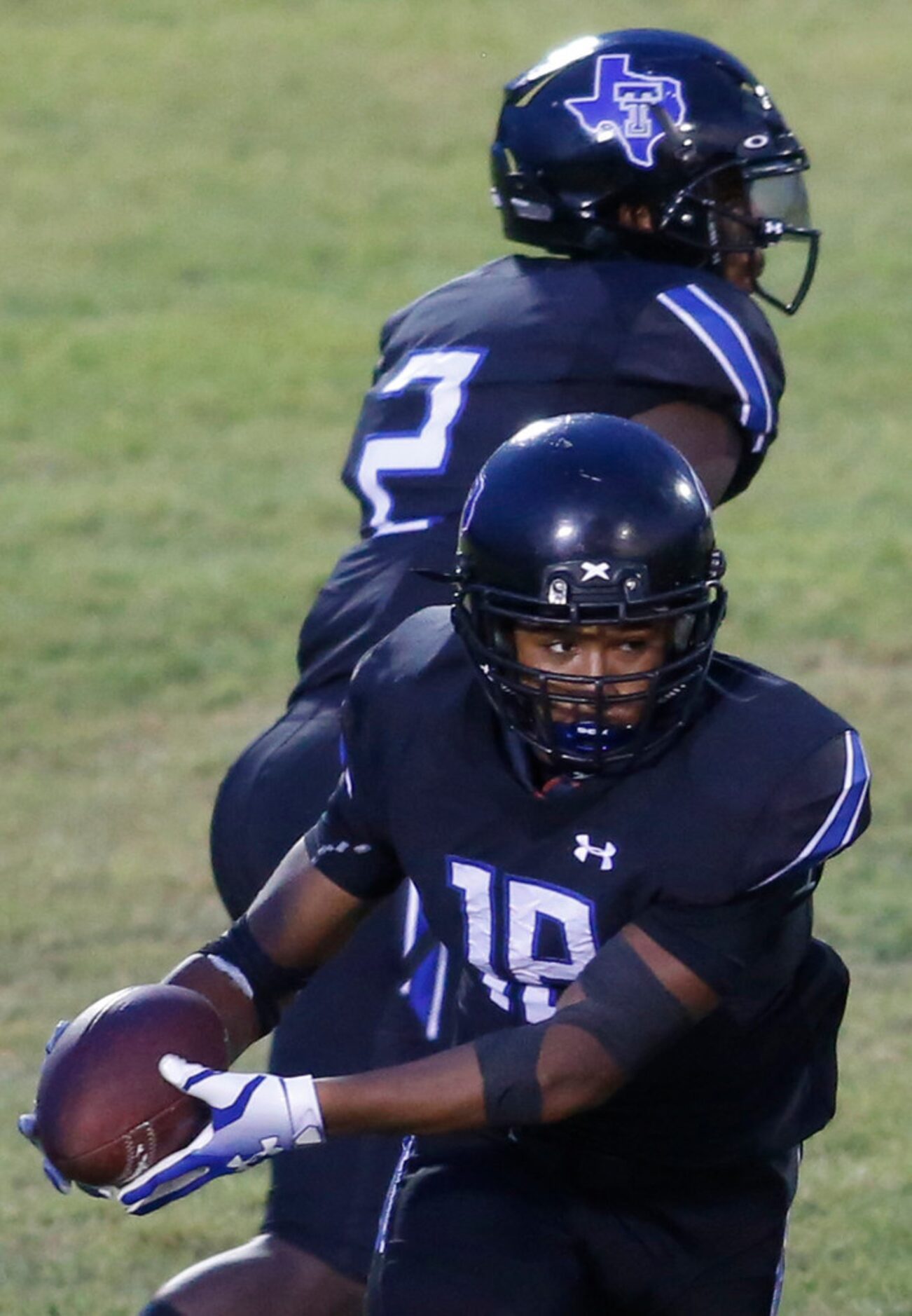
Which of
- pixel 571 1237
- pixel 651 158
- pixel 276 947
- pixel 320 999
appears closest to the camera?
pixel 571 1237

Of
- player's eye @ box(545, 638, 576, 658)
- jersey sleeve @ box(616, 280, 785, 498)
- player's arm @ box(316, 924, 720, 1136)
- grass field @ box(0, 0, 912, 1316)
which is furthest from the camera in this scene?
grass field @ box(0, 0, 912, 1316)

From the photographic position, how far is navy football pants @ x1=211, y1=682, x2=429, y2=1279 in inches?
149

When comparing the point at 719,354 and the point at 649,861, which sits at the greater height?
the point at 719,354

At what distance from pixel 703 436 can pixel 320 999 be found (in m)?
1.10

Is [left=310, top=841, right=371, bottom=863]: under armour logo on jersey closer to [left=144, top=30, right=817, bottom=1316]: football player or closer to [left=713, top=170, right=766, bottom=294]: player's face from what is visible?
[left=144, top=30, right=817, bottom=1316]: football player

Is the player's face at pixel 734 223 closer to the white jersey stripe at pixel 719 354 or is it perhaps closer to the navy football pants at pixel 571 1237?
the white jersey stripe at pixel 719 354

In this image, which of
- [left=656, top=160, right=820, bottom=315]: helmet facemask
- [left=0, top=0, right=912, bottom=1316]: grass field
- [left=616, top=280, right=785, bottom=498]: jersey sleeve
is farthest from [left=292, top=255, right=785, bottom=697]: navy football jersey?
[left=0, top=0, right=912, bottom=1316]: grass field

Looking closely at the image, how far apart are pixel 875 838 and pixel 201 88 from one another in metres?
10.9

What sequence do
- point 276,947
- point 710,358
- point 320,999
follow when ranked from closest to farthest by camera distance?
1. point 276,947
2. point 320,999
3. point 710,358

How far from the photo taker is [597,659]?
322cm

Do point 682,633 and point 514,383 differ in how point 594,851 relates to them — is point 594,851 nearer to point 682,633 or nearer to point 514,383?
point 682,633

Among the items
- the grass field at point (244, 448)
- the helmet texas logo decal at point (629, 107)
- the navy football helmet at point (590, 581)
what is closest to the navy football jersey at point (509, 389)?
the helmet texas logo decal at point (629, 107)

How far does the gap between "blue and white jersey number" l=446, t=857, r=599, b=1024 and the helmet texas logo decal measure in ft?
5.10

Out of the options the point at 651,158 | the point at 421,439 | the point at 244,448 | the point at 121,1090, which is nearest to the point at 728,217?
the point at 651,158
